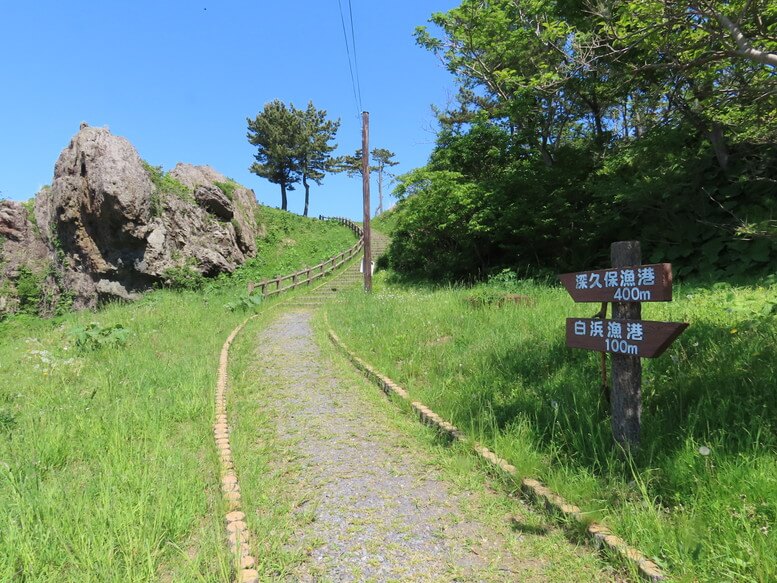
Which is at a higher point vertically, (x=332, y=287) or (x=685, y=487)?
(x=332, y=287)

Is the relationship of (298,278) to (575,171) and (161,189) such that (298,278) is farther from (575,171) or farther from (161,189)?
(575,171)

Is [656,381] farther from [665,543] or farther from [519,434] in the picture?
[665,543]

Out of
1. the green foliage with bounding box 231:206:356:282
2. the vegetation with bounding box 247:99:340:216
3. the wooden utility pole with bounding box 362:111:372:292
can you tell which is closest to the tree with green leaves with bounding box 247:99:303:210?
the vegetation with bounding box 247:99:340:216

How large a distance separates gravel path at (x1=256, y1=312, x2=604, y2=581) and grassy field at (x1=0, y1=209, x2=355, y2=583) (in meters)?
0.76

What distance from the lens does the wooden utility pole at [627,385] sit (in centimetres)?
344

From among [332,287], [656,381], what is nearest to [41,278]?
[332,287]

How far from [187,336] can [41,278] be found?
1323 cm

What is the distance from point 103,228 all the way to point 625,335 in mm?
19277

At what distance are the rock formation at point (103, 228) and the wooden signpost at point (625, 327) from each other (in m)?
17.7

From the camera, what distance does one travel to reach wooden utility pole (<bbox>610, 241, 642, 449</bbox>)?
3.44 metres

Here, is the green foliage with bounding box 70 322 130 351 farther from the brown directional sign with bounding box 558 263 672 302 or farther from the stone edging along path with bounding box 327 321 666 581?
the brown directional sign with bounding box 558 263 672 302

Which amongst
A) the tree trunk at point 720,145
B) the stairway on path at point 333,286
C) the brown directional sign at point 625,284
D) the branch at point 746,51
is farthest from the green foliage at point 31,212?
the tree trunk at point 720,145

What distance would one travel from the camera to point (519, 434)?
4145 mm

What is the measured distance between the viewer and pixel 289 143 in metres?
42.9
